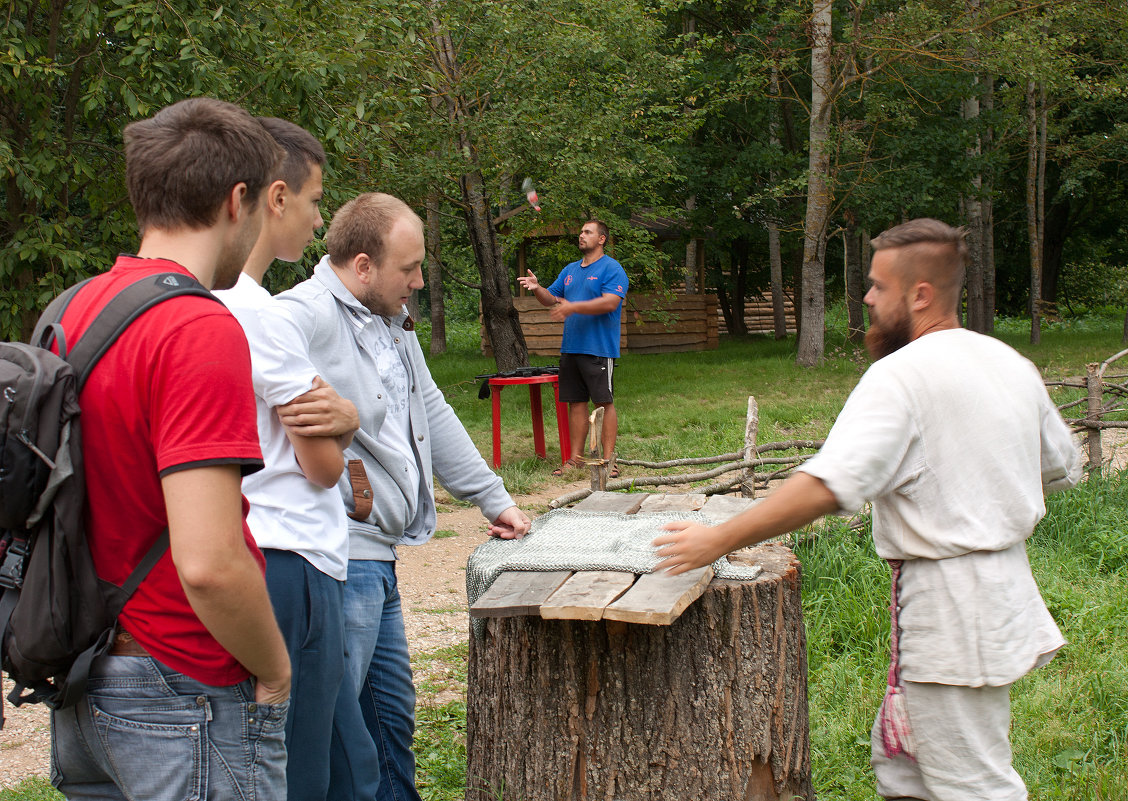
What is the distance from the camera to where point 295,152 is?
226 cm

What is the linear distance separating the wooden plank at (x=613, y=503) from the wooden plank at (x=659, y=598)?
0.84 meters

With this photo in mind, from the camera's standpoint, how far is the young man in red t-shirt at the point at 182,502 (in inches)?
57.1

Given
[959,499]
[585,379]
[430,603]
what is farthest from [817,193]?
[959,499]

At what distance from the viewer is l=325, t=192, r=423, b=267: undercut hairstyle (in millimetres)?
2543

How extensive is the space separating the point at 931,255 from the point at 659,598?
1054 mm

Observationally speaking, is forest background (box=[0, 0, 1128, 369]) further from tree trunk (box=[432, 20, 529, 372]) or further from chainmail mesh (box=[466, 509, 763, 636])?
chainmail mesh (box=[466, 509, 763, 636])

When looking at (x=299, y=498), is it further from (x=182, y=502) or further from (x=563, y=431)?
(x=563, y=431)

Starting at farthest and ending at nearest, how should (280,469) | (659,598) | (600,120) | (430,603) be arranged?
(600,120)
(430,603)
(659,598)
(280,469)

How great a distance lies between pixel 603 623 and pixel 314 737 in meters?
0.83

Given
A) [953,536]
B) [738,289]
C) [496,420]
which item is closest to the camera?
[953,536]

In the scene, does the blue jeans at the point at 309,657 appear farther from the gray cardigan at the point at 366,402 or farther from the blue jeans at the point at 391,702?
the blue jeans at the point at 391,702

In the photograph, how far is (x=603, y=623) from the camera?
266 cm

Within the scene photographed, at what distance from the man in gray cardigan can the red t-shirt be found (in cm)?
70

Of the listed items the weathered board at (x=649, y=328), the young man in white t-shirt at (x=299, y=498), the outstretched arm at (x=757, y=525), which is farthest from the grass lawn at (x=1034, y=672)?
the weathered board at (x=649, y=328)
